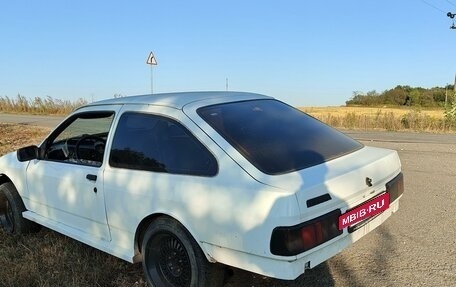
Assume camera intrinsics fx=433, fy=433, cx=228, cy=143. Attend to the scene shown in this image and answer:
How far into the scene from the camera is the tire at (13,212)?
4891 mm

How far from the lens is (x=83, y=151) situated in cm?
422

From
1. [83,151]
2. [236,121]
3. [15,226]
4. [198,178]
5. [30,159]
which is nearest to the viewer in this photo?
[198,178]

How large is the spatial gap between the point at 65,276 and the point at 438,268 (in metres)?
3.26

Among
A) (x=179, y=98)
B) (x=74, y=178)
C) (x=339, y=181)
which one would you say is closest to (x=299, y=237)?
(x=339, y=181)

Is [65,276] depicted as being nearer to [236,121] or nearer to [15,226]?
[15,226]

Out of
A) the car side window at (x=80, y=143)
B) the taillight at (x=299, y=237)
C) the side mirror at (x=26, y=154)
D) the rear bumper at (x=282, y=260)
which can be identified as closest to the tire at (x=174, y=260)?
the rear bumper at (x=282, y=260)

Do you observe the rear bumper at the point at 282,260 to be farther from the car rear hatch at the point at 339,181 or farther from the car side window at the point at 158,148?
the car side window at the point at 158,148

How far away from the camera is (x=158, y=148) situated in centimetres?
344

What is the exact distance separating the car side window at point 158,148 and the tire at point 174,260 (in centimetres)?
43

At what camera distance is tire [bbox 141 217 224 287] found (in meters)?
3.08

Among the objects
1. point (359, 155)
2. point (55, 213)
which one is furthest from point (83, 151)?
point (359, 155)

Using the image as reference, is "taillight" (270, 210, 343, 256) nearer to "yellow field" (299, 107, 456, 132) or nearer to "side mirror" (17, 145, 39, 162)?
"side mirror" (17, 145, 39, 162)

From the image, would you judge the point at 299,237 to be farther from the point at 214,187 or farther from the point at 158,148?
the point at 158,148

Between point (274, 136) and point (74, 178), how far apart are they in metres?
1.92
